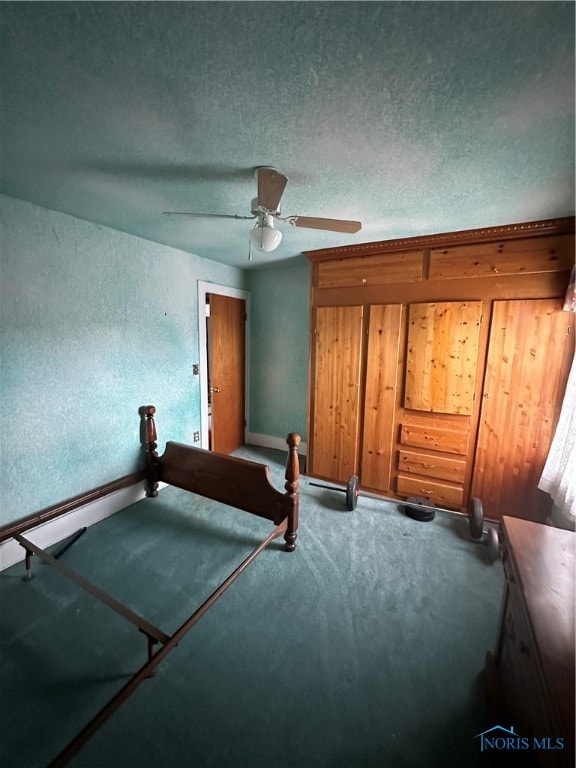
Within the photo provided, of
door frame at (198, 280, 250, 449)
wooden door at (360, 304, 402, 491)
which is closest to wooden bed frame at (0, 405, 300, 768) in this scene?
door frame at (198, 280, 250, 449)

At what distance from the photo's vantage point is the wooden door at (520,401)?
2256 millimetres

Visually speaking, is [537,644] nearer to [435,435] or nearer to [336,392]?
[435,435]

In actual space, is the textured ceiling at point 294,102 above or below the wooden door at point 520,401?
above

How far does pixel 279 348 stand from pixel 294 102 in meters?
3.00

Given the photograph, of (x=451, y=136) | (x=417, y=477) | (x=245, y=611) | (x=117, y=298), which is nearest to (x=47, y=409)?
(x=117, y=298)

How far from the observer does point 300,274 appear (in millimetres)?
3775

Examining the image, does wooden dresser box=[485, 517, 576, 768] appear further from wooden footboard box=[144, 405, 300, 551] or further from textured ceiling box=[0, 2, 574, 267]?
textured ceiling box=[0, 2, 574, 267]

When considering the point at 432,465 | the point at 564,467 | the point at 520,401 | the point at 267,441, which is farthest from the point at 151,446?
the point at 564,467

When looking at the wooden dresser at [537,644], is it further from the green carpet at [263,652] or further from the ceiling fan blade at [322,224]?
the ceiling fan blade at [322,224]

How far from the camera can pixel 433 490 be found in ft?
9.14

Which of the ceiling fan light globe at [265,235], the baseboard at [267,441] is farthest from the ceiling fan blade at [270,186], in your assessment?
the baseboard at [267,441]

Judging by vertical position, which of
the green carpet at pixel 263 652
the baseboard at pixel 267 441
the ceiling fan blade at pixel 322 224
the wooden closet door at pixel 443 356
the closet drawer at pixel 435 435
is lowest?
the green carpet at pixel 263 652

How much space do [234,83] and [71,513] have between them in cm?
285

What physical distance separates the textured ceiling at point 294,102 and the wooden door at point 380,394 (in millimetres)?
Answer: 1044
